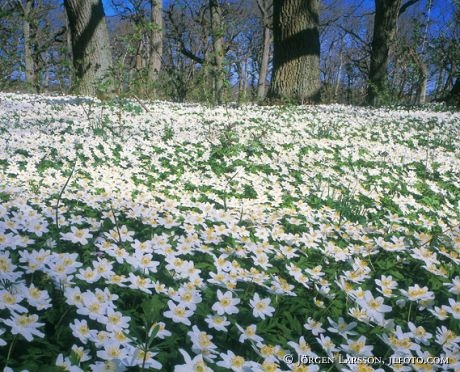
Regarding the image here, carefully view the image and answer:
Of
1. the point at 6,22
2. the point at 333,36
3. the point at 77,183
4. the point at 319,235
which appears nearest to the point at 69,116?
the point at 77,183

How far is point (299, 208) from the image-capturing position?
324 centimetres

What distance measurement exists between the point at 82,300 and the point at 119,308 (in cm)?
20

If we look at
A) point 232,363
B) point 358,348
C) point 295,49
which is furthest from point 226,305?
point 295,49

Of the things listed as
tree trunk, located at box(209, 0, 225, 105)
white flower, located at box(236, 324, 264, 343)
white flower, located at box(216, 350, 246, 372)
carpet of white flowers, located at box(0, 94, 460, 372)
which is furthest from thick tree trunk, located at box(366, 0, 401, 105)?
white flower, located at box(216, 350, 246, 372)

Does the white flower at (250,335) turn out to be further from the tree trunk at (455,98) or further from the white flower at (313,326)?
the tree trunk at (455,98)

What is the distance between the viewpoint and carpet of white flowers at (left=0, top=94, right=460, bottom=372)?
56.7 inches

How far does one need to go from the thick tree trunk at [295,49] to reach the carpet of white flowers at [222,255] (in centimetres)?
562

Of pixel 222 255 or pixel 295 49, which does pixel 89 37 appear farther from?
pixel 222 255

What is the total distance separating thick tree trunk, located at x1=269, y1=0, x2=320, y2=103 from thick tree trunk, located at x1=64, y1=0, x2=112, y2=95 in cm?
442

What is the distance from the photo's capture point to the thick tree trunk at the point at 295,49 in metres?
10.3

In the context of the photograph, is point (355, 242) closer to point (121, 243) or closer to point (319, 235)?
point (319, 235)

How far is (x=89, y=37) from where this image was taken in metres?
9.53

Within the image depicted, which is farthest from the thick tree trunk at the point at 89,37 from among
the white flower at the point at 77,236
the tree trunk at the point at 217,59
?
the white flower at the point at 77,236

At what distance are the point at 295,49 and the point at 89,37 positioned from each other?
16.9 ft
